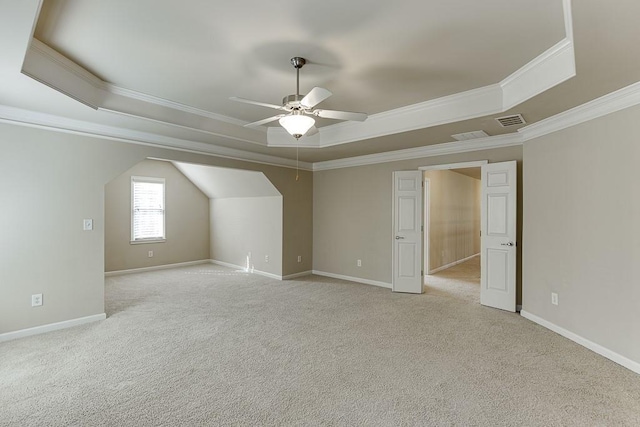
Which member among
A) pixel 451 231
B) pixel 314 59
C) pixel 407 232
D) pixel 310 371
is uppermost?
pixel 314 59

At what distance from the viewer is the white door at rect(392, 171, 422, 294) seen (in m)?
5.24

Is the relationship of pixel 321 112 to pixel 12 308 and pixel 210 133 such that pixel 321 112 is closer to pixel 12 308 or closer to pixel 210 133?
pixel 210 133

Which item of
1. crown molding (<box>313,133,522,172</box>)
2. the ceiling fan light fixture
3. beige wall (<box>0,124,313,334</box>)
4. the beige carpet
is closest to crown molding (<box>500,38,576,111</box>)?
crown molding (<box>313,133,522,172</box>)

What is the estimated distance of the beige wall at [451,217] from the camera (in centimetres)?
701

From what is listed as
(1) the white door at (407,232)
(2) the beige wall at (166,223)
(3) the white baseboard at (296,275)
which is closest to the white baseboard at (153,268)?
(2) the beige wall at (166,223)

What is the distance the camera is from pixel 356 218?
612 cm

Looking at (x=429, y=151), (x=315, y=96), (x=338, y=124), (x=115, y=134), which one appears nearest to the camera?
(x=315, y=96)

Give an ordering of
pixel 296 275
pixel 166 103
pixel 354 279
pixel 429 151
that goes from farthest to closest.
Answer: pixel 296 275 → pixel 354 279 → pixel 429 151 → pixel 166 103

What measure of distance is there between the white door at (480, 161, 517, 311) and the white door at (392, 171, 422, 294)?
0.98 m

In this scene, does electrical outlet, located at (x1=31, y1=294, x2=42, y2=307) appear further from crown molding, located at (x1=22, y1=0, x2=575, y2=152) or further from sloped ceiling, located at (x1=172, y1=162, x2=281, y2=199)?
sloped ceiling, located at (x1=172, y1=162, x2=281, y2=199)

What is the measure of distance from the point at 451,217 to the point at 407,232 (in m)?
3.05

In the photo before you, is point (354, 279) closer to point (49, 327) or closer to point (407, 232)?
point (407, 232)

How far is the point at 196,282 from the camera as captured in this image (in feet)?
19.9

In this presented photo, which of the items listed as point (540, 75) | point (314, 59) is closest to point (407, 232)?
point (540, 75)
